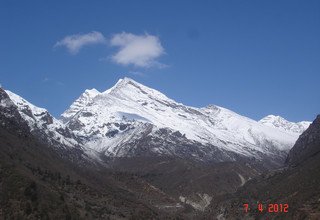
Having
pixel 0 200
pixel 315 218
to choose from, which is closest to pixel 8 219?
pixel 0 200

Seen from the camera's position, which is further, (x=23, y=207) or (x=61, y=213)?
(x=61, y=213)

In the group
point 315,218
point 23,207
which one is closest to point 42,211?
point 23,207

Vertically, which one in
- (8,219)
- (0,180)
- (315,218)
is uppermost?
(315,218)

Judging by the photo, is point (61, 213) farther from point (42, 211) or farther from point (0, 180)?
point (0, 180)

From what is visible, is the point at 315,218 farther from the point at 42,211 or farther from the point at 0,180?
the point at 0,180

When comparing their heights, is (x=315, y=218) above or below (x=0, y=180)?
above

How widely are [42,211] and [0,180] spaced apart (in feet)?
58.8

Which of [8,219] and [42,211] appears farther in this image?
[42,211]

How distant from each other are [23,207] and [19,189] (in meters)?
10.6

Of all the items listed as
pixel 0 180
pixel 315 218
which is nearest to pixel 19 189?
pixel 0 180

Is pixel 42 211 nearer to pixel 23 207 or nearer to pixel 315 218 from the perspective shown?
pixel 23 207

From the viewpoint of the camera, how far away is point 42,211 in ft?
625

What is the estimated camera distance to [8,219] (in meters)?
175

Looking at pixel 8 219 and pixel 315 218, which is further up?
pixel 315 218
